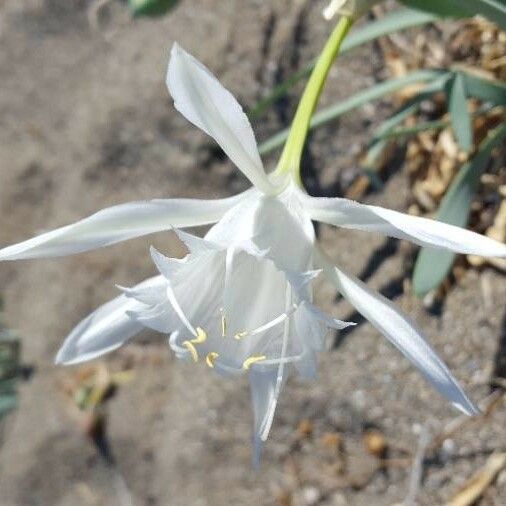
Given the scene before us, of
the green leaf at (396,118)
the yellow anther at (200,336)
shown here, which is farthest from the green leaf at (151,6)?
the yellow anther at (200,336)

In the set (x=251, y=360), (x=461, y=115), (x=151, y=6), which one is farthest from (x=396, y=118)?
(x=251, y=360)

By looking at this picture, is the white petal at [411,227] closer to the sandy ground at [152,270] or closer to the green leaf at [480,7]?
the green leaf at [480,7]

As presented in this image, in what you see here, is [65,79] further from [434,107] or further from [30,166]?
[434,107]

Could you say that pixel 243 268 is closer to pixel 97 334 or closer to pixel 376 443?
pixel 97 334

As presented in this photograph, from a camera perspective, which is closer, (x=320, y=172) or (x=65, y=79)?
(x=320, y=172)

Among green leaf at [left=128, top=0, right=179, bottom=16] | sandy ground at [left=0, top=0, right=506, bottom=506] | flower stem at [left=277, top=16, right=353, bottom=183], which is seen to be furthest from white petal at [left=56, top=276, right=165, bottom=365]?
sandy ground at [left=0, top=0, right=506, bottom=506]

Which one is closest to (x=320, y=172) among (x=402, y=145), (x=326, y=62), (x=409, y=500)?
(x=402, y=145)
